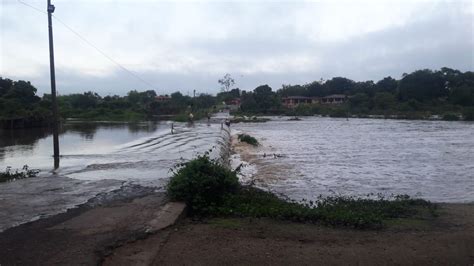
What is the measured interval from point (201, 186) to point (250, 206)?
98 centimetres

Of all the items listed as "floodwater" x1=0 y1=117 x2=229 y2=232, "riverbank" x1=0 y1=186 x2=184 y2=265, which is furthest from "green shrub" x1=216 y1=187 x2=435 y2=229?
"floodwater" x1=0 y1=117 x2=229 y2=232

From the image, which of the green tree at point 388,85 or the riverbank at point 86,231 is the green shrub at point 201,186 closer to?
the riverbank at point 86,231

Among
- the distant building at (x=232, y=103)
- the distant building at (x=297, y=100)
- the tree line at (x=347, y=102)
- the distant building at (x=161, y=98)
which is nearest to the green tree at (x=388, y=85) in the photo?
the tree line at (x=347, y=102)

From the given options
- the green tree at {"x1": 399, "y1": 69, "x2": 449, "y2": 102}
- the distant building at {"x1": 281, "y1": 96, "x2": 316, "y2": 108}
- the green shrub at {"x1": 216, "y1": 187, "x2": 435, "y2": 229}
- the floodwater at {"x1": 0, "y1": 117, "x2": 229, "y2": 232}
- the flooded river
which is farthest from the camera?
the distant building at {"x1": 281, "y1": 96, "x2": 316, "y2": 108}

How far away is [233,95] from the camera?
147 metres

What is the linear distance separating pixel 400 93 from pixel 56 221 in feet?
363

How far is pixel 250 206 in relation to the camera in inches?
309

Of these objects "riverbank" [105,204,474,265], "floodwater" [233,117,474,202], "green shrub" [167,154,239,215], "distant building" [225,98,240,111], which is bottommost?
"floodwater" [233,117,474,202]

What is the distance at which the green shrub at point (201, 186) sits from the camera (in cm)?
794

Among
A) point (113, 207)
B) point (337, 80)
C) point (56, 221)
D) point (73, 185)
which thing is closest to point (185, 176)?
point (113, 207)

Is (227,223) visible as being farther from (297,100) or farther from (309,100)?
(309,100)

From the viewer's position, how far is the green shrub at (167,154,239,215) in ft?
26.1

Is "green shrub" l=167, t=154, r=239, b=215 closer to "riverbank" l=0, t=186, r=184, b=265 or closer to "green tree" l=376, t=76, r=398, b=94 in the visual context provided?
"riverbank" l=0, t=186, r=184, b=265

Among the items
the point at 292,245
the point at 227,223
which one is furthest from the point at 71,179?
the point at 292,245
